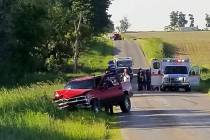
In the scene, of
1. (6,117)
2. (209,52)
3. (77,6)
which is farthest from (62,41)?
(6,117)

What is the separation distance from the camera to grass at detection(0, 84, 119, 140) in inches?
666

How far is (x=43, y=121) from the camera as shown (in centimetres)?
2036

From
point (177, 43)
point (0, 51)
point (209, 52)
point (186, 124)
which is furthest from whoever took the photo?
point (177, 43)

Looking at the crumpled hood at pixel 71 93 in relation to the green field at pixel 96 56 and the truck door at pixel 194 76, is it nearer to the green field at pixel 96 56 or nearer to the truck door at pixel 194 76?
the truck door at pixel 194 76

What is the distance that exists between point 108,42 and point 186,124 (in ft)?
345

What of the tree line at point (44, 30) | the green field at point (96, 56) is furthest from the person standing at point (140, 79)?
the green field at point (96, 56)

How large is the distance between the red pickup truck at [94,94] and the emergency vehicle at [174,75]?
68.7 feet

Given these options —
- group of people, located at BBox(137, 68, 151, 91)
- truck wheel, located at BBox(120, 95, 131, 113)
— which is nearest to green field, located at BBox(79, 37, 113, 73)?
group of people, located at BBox(137, 68, 151, 91)

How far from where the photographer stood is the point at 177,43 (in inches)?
4921

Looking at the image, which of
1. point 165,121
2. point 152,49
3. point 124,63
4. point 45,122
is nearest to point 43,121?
point 45,122

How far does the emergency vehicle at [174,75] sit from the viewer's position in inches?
2055

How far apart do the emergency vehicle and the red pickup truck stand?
20941mm

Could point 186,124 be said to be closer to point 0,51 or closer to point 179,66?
point 0,51

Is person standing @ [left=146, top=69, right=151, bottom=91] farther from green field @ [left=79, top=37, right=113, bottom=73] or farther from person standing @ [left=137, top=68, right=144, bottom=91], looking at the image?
green field @ [left=79, top=37, right=113, bottom=73]
